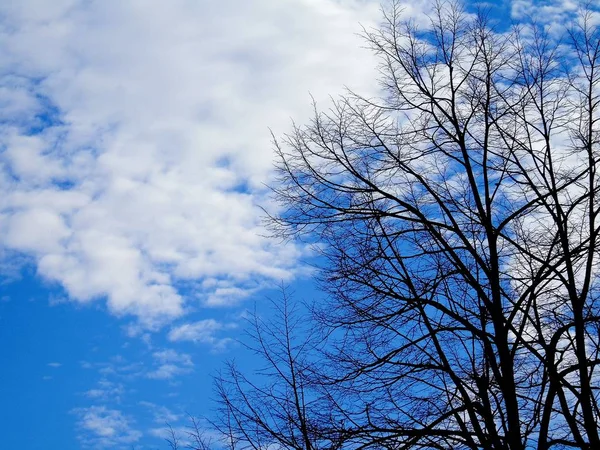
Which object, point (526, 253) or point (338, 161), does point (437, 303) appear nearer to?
point (526, 253)

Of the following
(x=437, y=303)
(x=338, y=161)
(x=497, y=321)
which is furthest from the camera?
(x=338, y=161)

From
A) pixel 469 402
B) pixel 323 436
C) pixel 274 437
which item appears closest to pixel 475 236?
pixel 469 402

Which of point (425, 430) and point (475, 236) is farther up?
point (475, 236)

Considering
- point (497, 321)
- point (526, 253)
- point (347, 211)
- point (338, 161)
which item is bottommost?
point (497, 321)

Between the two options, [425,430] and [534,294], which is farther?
[534,294]

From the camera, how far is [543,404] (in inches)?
351

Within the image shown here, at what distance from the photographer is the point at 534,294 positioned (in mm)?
9461

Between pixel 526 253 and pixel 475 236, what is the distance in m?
0.62

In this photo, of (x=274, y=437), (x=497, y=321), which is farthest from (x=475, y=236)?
(x=274, y=437)

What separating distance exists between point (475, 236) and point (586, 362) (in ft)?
6.29

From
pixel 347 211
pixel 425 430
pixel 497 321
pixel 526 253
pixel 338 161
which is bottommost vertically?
pixel 425 430

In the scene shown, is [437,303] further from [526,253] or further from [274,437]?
[274,437]

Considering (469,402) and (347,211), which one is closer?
(469,402)

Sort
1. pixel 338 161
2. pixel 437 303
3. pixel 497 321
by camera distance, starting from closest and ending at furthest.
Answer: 1. pixel 497 321
2. pixel 437 303
3. pixel 338 161
